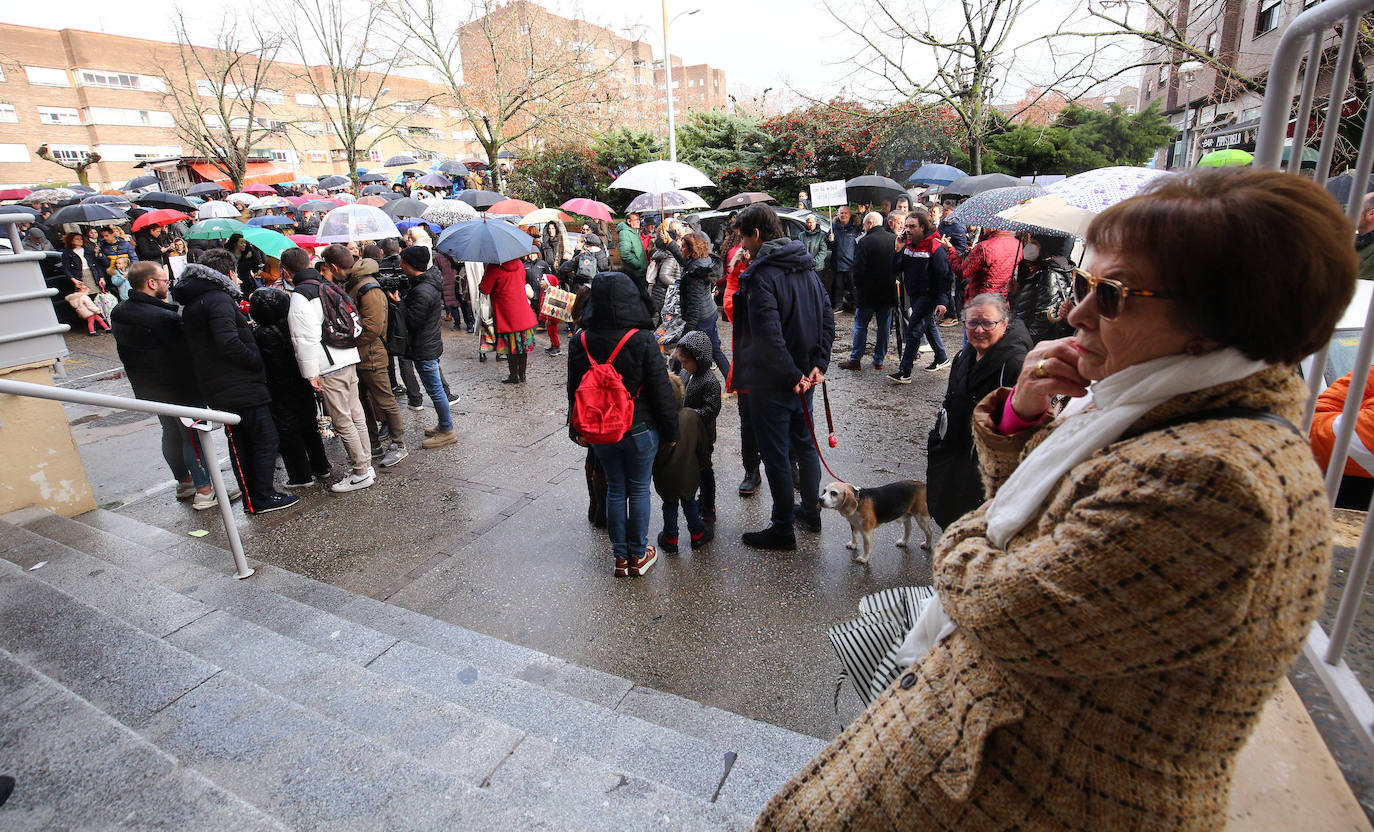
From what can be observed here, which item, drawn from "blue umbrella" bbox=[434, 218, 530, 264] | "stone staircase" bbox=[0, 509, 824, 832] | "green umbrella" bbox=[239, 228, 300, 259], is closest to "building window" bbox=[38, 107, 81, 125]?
"green umbrella" bbox=[239, 228, 300, 259]

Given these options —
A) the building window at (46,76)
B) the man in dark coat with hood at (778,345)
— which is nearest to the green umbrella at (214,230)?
the man in dark coat with hood at (778,345)

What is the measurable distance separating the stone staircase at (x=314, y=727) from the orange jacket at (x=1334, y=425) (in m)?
2.04

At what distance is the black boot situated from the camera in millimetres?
5266

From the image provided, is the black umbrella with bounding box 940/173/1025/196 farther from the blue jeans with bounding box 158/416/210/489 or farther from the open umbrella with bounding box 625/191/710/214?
the blue jeans with bounding box 158/416/210/489

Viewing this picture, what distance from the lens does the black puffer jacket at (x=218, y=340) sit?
16.1ft

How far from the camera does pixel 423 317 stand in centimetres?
646

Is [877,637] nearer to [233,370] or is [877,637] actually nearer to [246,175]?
[233,370]

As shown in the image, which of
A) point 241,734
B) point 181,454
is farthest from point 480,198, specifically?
point 241,734

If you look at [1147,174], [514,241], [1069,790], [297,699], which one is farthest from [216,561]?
[1147,174]

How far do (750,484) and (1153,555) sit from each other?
4.39m

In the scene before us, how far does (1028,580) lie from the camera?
103 cm

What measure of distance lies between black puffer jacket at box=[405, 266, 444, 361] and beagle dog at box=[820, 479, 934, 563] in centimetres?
422

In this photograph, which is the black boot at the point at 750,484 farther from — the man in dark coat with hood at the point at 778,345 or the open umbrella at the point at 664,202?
the open umbrella at the point at 664,202

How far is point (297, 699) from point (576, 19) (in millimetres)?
23546
